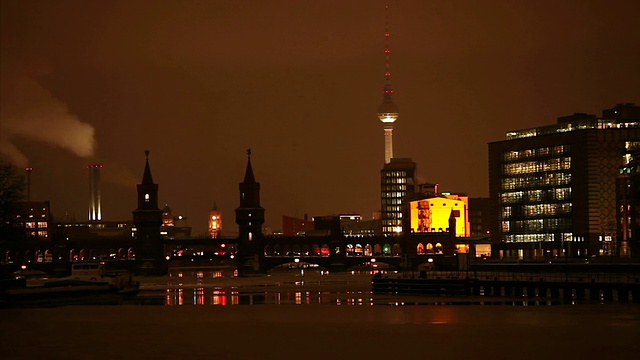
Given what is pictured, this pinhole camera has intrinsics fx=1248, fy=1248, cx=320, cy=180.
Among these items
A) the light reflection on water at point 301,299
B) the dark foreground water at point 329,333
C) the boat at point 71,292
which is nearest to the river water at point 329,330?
the dark foreground water at point 329,333

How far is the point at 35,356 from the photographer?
71625 mm

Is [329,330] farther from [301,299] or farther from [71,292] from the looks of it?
[71,292]

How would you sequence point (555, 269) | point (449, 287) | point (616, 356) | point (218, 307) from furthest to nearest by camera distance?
point (555, 269) → point (449, 287) → point (218, 307) → point (616, 356)

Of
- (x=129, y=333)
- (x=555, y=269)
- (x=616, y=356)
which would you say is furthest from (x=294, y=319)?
(x=555, y=269)

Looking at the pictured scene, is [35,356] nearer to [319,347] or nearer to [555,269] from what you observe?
[319,347]

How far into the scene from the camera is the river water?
72500 mm

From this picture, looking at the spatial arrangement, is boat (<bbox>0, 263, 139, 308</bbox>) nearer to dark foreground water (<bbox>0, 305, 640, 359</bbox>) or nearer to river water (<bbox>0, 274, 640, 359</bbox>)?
river water (<bbox>0, 274, 640, 359</bbox>)

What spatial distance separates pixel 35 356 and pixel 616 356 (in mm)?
32792

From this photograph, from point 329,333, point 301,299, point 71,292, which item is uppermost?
point 71,292

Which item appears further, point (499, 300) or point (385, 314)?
point (499, 300)

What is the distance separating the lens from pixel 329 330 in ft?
283

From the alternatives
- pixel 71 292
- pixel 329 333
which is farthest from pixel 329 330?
pixel 71 292

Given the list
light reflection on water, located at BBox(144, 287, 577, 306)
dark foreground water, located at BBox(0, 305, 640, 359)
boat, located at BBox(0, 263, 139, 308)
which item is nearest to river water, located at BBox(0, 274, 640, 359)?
dark foreground water, located at BBox(0, 305, 640, 359)

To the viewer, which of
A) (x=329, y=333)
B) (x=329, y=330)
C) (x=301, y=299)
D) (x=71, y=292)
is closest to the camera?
(x=329, y=333)
